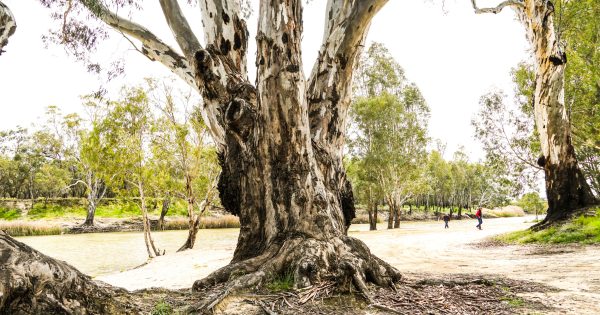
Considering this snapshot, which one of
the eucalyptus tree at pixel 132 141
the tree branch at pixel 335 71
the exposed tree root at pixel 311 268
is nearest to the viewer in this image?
the exposed tree root at pixel 311 268

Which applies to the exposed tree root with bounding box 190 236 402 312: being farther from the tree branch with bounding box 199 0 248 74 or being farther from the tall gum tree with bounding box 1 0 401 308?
the tree branch with bounding box 199 0 248 74

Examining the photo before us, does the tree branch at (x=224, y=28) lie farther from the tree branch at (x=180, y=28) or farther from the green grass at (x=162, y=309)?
the green grass at (x=162, y=309)

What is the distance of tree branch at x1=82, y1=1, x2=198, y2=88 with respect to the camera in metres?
5.47

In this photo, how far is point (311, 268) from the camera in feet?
10.3

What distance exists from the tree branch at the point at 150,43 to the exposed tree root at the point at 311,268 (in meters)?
3.03

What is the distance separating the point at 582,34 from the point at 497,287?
50.7 feet

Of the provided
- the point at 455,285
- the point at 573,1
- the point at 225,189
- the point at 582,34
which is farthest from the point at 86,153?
the point at 582,34

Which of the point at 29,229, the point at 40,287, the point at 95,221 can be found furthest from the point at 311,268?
the point at 95,221

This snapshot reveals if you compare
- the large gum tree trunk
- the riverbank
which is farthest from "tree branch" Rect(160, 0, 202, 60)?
the riverbank

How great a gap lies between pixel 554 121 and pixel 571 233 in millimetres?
3066

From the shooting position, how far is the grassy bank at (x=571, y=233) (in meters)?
7.53

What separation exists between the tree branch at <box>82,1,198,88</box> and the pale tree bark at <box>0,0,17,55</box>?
8.77 ft

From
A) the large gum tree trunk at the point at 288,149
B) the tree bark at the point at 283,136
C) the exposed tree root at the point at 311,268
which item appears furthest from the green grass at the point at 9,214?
the exposed tree root at the point at 311,268

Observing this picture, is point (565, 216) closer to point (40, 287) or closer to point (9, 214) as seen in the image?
point (40, 287)
